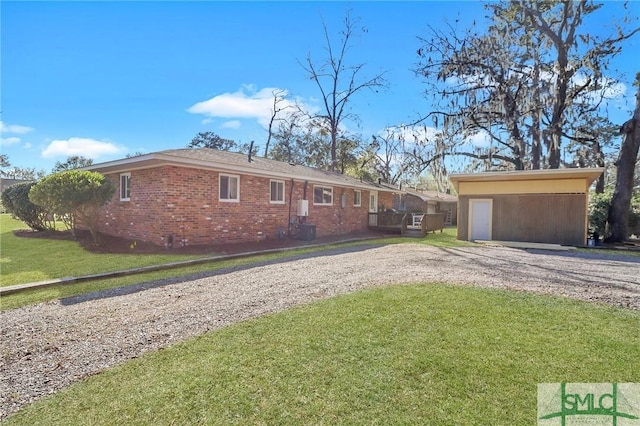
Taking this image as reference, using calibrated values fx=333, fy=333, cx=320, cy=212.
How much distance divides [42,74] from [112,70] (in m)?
2.13

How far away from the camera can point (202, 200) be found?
34.8 feet

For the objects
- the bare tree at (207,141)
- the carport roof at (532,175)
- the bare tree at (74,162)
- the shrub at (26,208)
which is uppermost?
the bare tree at (207,141)

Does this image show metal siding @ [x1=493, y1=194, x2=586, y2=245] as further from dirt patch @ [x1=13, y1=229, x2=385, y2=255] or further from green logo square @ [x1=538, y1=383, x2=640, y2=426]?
green logo square @ [x1=538, y1=383, x2=640, y2=426]

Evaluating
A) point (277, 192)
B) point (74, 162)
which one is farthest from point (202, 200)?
point (74, 162)

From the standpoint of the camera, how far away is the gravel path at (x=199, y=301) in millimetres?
3189

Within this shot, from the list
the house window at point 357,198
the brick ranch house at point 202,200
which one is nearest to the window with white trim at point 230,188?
the brick ranch house at point 202,200

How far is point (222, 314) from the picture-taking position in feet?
14.2

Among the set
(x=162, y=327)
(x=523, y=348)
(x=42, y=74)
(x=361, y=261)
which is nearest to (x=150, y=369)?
(x=162, y=327)

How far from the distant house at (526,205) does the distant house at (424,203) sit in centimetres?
1121

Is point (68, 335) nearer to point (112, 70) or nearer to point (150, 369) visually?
point (150, 369)

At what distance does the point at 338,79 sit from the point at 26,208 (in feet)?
72.6

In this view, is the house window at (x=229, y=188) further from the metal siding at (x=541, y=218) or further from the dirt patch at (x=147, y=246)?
the metal siding at (x=541, y=218)

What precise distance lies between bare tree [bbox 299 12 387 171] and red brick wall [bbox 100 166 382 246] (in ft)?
53.7

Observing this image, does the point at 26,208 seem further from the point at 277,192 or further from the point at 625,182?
the point at 625,182
